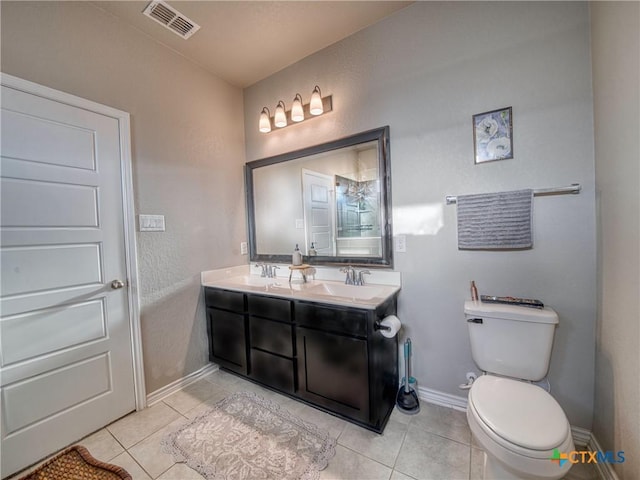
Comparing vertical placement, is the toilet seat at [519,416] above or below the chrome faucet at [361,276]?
below

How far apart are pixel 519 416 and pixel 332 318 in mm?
952

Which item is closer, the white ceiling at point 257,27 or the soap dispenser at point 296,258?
the white ceiling at point 257,27

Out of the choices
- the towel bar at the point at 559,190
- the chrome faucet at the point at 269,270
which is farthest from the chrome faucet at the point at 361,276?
the towel bar at the point at 559,190

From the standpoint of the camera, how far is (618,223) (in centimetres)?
109

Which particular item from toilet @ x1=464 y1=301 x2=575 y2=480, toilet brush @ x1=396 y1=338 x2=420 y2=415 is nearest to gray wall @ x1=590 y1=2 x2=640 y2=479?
toilet @ x1=464 y1=301 x2=575 y2=480

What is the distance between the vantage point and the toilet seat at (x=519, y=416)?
925 mm

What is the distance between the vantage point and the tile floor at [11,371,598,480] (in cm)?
127

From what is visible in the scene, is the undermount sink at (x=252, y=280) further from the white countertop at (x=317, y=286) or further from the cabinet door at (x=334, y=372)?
the cabinet door at (x=334, y=372)

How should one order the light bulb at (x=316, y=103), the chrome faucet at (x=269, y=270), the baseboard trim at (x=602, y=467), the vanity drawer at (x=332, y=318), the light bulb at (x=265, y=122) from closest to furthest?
the baseboard trim at (x=602, y=467)
the vanity drawer at (x=332, y=318)
the light bulb at (x=316, y=103)
the light bulb at (x=265, y=122)
the chrome faucet at (x=269, y=270)

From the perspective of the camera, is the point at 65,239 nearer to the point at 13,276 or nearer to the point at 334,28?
the point at 13,276

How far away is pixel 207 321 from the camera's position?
7.42 ft

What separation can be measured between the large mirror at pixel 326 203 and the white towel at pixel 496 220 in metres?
0.49

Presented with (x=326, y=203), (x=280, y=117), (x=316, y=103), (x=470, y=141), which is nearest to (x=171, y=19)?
(x=280, y=117)

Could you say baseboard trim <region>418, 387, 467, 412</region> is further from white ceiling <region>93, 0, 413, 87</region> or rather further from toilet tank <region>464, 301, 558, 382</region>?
white ceiling <region>93, 0, 413, 87</region>
